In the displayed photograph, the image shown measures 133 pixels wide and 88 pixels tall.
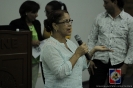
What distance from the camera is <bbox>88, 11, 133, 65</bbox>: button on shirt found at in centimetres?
228

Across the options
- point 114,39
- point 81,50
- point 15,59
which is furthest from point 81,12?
point 81,50

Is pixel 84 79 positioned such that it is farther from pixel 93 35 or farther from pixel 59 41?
pixel 59 41

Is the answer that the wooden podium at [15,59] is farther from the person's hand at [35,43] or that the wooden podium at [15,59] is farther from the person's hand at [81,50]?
the person's hand at [81,50]

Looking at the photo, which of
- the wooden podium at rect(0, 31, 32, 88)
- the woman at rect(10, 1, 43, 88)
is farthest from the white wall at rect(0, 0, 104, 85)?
the wooden podium at rect(0, 31, 32, 88)

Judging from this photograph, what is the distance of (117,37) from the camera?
2.31m

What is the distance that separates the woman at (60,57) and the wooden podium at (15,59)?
444 mm

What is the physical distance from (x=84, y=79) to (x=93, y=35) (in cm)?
196

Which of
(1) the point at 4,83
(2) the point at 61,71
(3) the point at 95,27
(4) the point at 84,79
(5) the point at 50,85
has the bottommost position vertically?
(4) the point at 84,79

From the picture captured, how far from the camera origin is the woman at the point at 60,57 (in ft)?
5.13

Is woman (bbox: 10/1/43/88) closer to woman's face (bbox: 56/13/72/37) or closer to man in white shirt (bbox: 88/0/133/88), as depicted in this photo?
man in white shirt (bbox: 88/0/133/88)

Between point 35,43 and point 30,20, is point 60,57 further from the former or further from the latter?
point 30,20

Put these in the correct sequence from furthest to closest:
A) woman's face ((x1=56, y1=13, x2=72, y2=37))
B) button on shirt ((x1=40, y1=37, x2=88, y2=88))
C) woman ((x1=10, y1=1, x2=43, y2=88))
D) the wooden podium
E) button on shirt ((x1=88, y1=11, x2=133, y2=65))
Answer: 1. woman ((x1=10, y1=1, x2=43, y2=88))
2. button on shirt ((x1=88, y1=11, x2=133, y2=65))
3. the wooden podium
4. woman's face ((x1=56, y1=13, x2=72, y2=37))
5. button on shirt ((x1=40, y1=37, x2=88, y2=88))

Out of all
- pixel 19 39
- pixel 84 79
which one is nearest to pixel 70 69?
pixel 19 39

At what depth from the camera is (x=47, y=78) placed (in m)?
1.68
